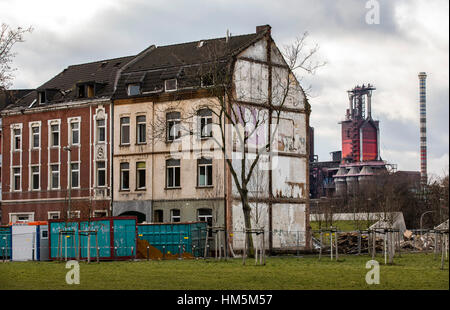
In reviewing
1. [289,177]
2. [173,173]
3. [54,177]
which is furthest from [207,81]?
[54,177]

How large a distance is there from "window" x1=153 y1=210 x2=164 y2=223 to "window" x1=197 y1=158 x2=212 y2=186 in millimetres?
3936

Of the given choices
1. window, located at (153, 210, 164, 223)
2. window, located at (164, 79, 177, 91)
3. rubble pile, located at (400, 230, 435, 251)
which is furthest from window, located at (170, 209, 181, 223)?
rubble pile, located at (400, 230, 435, 251)

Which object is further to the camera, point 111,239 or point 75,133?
point 75,133

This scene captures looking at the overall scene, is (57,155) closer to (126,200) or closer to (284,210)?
(126,200)

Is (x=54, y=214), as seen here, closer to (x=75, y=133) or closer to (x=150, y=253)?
(x=75, y=133)

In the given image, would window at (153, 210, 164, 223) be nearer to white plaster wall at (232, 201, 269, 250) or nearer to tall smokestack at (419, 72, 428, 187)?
white plaster wall at (232, 201, 269, 250)

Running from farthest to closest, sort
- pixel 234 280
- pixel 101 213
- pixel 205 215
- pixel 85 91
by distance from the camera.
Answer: pixel 85 91, pixel 101 213, pixel 205 215, pixel 234 280

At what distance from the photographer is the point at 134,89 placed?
65062 mm

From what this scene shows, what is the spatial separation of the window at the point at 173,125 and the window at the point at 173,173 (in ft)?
5.51

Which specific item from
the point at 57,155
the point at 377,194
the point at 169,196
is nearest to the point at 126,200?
the point at 169,196

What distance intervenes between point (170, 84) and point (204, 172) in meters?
7.23

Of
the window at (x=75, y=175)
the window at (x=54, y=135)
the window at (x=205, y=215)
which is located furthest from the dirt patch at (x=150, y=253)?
the window at (x=54, y=135)

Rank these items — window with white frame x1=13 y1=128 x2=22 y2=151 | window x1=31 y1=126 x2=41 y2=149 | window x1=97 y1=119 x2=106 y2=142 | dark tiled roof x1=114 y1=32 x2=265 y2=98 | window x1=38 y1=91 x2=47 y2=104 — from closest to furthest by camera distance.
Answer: dark tiled roof x1=114 y1=32 x2=265 y2=98, window x1=97 y1=119 x2=106 y2=142, window x1=31 y1=126 x2=41 y2=149, window x1=38 y1=91 x2=47 y2=104, window with white frame x1=13 y1=128 x2=22 y2=151

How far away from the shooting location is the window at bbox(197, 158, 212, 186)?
60375 mm
